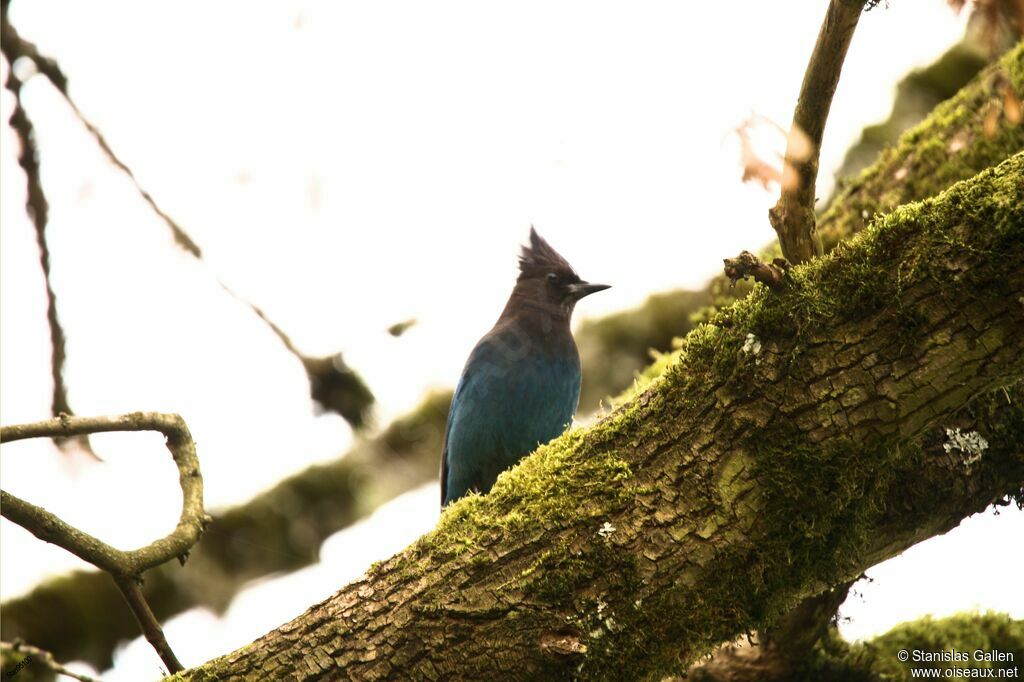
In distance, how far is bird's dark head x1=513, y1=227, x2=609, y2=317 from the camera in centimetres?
693

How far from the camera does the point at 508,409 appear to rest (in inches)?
241

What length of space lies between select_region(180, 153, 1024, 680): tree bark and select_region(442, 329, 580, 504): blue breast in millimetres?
2879

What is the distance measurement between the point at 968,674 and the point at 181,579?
4.42m

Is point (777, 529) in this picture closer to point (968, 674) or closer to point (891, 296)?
point (891, 296)

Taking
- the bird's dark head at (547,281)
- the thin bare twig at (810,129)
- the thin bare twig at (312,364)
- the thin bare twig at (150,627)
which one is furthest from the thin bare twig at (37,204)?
the bird's dark head at (547,281)

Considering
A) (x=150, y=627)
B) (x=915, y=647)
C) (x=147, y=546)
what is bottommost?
(x=915, y=647)

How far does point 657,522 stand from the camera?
3.04 m

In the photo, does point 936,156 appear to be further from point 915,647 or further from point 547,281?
point 547,281

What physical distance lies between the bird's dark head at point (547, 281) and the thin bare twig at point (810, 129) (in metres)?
3.40

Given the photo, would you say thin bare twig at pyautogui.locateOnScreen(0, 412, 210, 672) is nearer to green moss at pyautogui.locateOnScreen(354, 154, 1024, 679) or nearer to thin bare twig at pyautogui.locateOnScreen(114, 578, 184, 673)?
thin bare twig at pyautogui.locateOnScreen(114, 578, 184, 673)

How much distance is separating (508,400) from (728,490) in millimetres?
3176

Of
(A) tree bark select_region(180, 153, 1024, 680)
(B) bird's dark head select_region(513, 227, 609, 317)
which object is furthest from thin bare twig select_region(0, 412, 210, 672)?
(B) bird's dark head select_region(513, 227, 609, 317)

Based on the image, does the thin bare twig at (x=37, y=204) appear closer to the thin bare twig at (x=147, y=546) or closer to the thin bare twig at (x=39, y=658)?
the thin bare twig at (x=147, y=546)

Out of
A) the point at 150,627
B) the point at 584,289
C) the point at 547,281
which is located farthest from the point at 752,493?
the point at 547,281
